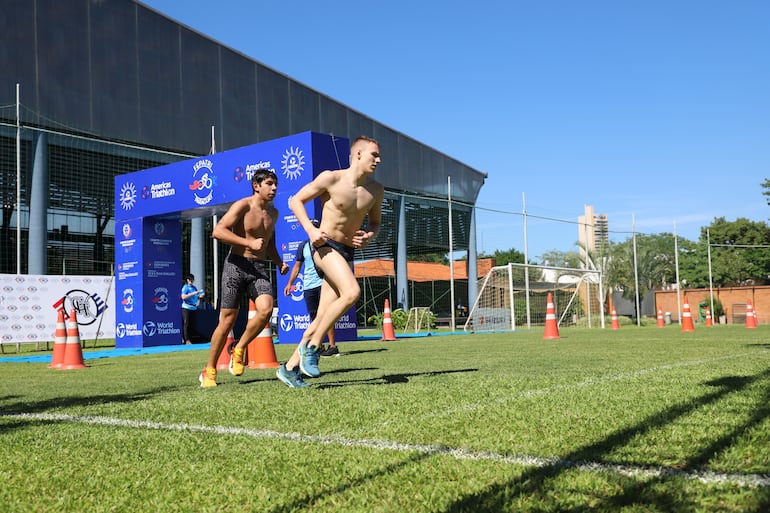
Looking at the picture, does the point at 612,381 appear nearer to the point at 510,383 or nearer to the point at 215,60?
the point at 510,383

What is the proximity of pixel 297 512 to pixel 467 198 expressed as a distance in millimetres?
38372

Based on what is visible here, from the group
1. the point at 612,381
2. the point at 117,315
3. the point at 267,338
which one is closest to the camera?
the point at 612,381

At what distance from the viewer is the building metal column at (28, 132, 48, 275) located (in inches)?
832

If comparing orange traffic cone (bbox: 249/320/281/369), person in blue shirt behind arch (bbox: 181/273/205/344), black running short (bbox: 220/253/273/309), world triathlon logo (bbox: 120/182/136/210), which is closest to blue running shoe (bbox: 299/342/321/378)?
black running short (bbox: 220/253/273/309)

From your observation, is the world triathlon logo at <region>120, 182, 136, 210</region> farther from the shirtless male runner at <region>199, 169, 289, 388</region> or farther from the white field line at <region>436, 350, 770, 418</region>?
the white field line at <region>436, 350, 770, 418</region>

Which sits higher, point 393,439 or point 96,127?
point 96,127

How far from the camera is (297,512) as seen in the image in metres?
2.22

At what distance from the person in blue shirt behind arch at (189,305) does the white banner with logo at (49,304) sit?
2133 mm

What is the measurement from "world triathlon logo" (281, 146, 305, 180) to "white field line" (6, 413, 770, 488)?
11762 mm

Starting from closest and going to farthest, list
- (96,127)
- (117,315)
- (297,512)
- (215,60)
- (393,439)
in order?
(297,512)
(393,439)
(117,315)
(96,127)
(215,60)

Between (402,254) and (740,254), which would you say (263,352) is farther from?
(740,254)

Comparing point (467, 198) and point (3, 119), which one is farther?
point (467, 198)

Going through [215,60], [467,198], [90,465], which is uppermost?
[215,60]

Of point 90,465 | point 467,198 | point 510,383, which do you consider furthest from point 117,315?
point 467,198
